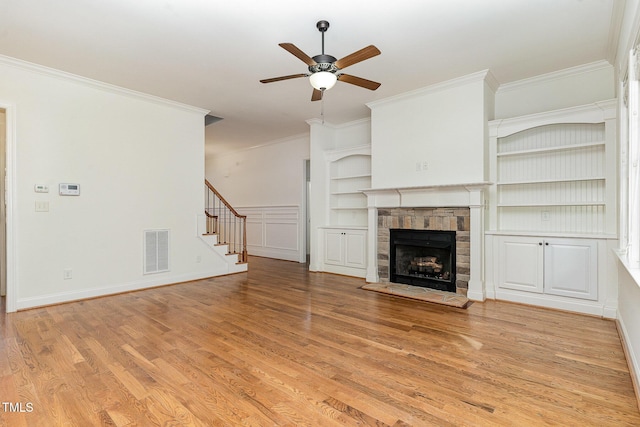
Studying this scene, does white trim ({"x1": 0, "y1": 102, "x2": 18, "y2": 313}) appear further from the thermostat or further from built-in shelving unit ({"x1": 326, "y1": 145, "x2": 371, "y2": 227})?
built-in shelving unit ({"x1": 326, "y1": 145, "x2": 371, "y2": 227})

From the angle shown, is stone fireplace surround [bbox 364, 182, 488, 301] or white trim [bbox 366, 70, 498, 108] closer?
white trim [bbox 366, 70, 498, 108]

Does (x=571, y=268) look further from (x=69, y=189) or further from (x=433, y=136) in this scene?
(x=69, y=189)

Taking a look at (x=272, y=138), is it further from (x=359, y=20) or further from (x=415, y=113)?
(x=359, y=20)

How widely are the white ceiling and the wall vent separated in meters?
2.16

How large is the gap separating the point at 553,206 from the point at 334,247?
11.2 feet

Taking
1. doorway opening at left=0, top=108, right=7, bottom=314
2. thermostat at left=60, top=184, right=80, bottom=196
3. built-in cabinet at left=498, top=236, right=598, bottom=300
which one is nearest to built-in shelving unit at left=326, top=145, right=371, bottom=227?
built-in cabinet at left=498, top=236, right=598, bottom=300

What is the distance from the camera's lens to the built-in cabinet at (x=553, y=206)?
3.58 metres

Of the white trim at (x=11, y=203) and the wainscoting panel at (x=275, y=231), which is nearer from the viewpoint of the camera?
the white trim at (x=11, y=203)

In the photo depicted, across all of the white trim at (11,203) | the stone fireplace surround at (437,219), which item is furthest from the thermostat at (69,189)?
the stone fireplace surround at (437,219)

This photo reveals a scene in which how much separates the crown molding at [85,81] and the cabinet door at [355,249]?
3.48 meters

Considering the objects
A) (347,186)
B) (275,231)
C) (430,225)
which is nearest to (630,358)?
(430,225)

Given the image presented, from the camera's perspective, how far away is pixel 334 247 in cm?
602

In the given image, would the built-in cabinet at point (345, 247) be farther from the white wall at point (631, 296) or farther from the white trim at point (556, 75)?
Result: the white wall at point (631, 296)

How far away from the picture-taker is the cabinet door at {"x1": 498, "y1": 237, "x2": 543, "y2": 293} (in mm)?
3873
